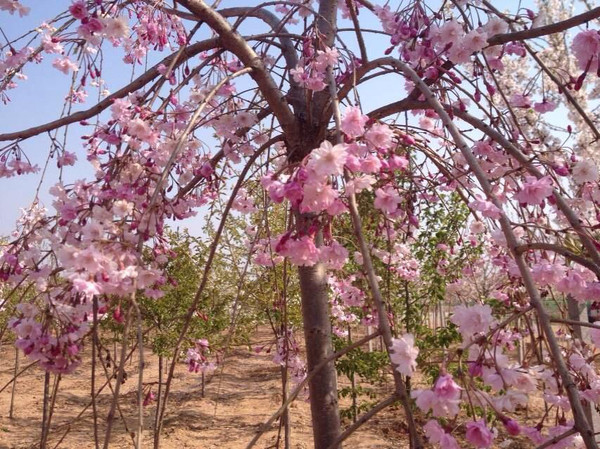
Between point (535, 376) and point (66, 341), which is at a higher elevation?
point (66, 341)

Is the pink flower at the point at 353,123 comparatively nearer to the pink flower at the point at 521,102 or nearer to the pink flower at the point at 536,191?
the pink flower at the point at 536,191

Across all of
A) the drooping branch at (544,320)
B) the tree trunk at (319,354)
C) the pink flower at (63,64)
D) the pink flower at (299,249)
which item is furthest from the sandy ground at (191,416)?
the drooping branch at (544,320)

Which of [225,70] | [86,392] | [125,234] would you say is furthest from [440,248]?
[86,392]

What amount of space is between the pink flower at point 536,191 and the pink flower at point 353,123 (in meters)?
0.48

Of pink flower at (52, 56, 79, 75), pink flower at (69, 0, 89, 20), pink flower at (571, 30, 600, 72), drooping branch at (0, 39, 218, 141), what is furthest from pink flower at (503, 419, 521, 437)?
pink flower at (52, 56, 79, 75)

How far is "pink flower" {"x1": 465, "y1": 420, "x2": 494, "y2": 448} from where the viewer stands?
1.05 m

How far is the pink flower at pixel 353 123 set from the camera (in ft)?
4.61

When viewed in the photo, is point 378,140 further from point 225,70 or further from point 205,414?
point 205,414

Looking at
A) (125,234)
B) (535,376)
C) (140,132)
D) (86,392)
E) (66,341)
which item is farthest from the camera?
(86,392)

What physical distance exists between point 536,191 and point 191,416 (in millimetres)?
5851

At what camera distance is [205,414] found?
6520 millimetres

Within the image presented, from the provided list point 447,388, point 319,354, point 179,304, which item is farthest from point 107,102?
point 179,304

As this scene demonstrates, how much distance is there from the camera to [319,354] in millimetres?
2123

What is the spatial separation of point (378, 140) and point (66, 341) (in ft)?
3.23
